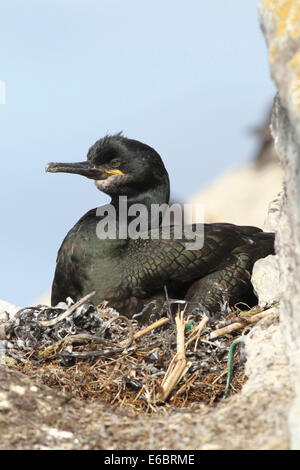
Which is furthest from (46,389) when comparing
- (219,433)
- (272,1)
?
→ (272,1)

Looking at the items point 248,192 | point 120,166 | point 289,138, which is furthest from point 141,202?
point 248,192

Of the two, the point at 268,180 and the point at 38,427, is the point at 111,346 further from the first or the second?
the point at 268,180

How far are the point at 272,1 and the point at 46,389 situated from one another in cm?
248

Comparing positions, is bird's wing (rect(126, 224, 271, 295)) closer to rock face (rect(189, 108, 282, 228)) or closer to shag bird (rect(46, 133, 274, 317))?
shag bird (rect(46, 133, 274, 317))

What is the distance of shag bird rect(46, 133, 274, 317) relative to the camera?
24.9 ft

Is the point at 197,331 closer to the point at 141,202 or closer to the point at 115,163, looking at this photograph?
the point at 141,202

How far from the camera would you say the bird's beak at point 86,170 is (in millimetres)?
8227

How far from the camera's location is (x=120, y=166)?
8.44 m

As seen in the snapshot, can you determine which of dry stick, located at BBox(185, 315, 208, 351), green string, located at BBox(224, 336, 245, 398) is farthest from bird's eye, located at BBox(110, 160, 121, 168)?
green string, located at BBox(224, 336, 245, 398)

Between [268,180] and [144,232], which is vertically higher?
[268,180]

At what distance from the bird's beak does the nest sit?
1.85m

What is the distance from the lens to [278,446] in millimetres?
3852

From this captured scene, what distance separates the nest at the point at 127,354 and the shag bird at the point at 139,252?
28.6 inches

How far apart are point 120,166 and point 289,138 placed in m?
4.31
